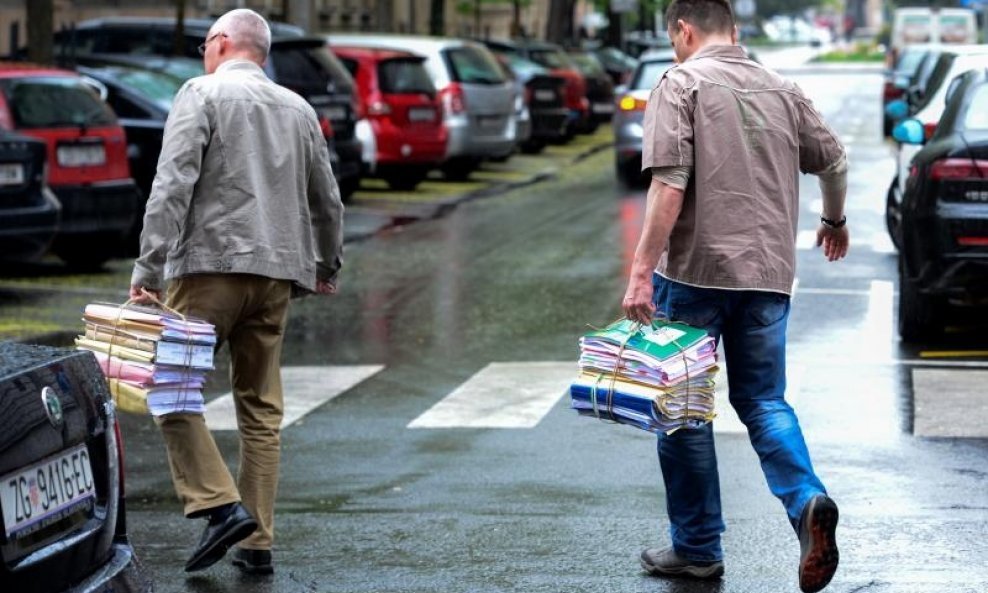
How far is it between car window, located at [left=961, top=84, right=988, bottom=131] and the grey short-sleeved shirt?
526cm

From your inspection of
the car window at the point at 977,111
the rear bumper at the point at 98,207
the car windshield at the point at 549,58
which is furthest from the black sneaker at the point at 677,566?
the car windshield at the point at 549,58

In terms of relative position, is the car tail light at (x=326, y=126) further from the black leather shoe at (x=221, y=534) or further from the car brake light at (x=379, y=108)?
the black leather shoe at (x=221, y=534)

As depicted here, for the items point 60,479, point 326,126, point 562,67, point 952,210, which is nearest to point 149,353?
point 60,479

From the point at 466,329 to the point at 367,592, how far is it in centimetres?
646

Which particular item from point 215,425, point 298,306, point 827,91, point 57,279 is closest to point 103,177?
point 57,279

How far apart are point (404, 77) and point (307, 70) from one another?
3.28 meters

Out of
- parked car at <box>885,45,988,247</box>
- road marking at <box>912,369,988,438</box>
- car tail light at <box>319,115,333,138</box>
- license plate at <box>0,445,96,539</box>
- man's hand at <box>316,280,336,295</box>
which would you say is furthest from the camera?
car tail light at <box>319,115,333,138</box>

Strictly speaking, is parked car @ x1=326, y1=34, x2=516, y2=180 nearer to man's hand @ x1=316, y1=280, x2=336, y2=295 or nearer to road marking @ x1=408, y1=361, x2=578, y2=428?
road marking @ x1=408, y1=361, x2=578, y2=428

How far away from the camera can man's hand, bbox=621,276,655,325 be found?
599 centimetres

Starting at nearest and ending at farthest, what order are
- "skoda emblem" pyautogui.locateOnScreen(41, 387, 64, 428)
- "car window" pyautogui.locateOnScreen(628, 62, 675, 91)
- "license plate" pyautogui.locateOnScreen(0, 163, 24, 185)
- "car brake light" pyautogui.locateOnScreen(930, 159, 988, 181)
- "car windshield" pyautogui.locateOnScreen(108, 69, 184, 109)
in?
"skoda emblem" pyautogui.locateOnScreen(41, 387, 64, 428) < "car brake light" pyautogui.locateOnScreen(930, 159, 988, 181) < "license plate" pyautogui.locateOnScreen(0, 163, 24, 185) < "car windshield" pyautogui.locateOnScreen(108, 69, 184, 109) < "car window" pyautogui.locateOnScreen(628, 62, 675, 91)

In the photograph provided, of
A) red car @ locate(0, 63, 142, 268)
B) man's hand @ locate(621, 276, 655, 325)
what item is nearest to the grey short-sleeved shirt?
man's hand @ locate(621, 276, 655, 325)

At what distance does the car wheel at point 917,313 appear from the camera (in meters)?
11.6

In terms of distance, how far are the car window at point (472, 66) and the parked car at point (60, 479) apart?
2110cm

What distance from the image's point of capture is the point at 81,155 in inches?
591
